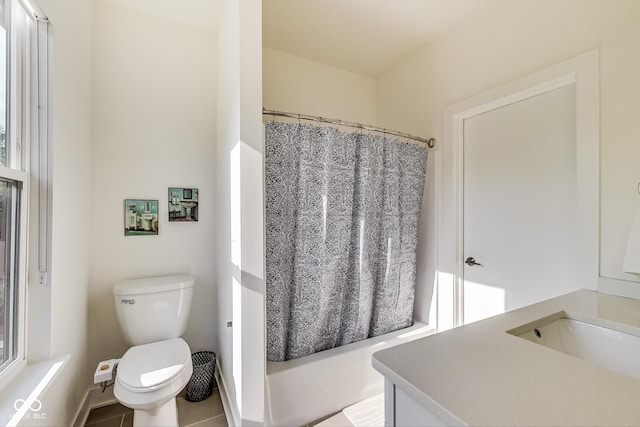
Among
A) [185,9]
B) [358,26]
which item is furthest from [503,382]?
[185,9]

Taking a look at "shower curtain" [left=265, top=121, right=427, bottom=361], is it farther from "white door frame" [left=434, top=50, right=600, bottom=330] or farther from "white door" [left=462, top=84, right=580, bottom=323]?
"white door" [left=462, top=84, right=580, bottom=323]

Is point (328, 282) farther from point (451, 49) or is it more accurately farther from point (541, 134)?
point (451, 49)

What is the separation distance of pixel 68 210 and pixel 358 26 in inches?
84.9

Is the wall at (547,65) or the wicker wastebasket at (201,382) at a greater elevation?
the wall at (547,65)

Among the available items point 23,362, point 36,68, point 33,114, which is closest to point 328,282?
point 23,362

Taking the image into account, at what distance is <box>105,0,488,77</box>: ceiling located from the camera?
A: 5.72 ft

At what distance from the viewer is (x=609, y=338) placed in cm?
88

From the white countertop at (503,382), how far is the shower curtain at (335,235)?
0.95 metres

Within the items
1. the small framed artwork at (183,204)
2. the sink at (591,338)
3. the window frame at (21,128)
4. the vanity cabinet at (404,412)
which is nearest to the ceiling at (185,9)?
the window frame at (21,128)

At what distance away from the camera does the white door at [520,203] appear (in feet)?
4.76

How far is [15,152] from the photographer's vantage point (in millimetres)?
1149

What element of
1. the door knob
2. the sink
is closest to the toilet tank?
the sink

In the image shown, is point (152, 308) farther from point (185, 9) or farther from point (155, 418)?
point (185, 9)

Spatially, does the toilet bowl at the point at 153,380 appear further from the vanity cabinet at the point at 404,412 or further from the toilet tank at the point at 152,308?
the vanity cabinet at the point at 404,412
